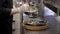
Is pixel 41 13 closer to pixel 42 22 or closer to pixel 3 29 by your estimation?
pixel 42 22

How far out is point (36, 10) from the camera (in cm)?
126

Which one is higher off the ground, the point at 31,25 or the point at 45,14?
the point at 45,14

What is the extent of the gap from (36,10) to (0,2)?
1.75ft

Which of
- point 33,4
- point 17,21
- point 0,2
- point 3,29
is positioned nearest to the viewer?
point 0,2

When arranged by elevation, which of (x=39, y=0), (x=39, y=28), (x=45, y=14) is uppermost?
(x=39, y=0)

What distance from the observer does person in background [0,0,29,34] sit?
0.79m

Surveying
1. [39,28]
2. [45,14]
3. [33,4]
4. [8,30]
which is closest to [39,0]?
[33,4]

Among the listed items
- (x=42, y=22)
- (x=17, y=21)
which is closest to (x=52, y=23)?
(x=42, y=22)

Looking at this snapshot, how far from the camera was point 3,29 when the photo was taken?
90 centimetres

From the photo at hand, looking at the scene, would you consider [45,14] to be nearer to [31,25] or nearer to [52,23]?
[52,23]

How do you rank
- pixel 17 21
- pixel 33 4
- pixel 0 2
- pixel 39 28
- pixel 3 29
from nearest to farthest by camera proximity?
pixel 0 2 → pixel 3 29 → pixel 39 28 → pixel 33 4 → pixel 17 21

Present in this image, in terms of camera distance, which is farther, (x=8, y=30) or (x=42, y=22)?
(x=42, y=22)

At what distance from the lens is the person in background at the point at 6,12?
2.58 ft

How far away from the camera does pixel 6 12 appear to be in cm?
78
